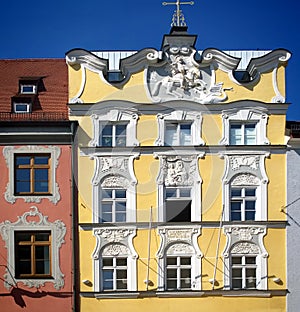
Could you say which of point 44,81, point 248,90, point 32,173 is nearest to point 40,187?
point 32,173

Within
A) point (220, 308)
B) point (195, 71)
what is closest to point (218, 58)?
point (195, 71)

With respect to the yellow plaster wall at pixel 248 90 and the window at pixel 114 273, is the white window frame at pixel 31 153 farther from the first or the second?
the yellow plaster wall at pixel 248 90

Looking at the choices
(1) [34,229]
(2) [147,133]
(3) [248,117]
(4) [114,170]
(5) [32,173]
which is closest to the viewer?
(1) [34,229]

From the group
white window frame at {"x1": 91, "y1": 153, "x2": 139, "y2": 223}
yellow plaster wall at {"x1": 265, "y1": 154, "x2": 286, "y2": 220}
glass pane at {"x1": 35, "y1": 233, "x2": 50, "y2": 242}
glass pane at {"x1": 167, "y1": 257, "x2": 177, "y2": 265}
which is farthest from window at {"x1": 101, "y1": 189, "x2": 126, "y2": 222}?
yellow plaster wall at {"x1": 265, "y1": 154, "x2": 286, "y2": 220}

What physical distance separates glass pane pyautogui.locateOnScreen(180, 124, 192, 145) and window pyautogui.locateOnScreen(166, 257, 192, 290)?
391cm

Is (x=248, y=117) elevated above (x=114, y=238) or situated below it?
above

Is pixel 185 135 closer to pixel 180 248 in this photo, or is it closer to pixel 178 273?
pixel 180 248

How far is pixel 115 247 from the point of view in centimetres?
1809

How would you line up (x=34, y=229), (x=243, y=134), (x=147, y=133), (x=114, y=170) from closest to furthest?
(x=34, y=229)
(x=114, y=170)
(x=147, y=133)
(x=243, y=134)

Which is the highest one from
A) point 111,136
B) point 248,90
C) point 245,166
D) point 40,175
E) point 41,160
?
point 248,90

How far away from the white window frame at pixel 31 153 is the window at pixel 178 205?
3.71 meters

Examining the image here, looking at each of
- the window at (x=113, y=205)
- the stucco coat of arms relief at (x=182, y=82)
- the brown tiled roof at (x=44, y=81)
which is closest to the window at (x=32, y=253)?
the window at (x=113, y=205)

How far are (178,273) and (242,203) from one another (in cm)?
319

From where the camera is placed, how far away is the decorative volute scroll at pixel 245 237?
1820cm
